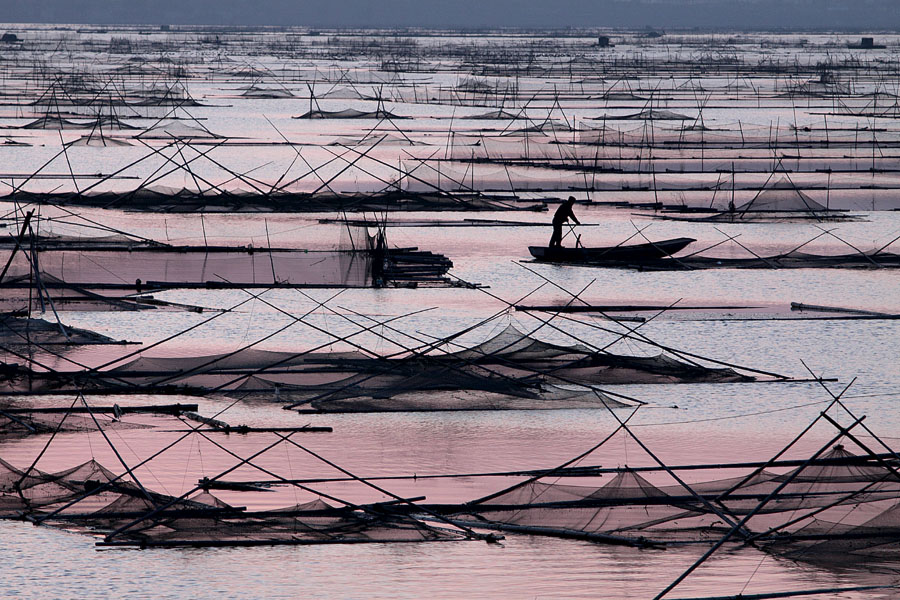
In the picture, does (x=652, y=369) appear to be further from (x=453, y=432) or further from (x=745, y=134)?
(x=745, y=134)

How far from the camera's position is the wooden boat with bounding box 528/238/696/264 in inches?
479

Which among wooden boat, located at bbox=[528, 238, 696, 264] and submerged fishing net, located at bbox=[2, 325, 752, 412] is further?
wooden boat, located at bbox=[528, 238, 696, 264]

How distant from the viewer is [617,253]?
12.2 m

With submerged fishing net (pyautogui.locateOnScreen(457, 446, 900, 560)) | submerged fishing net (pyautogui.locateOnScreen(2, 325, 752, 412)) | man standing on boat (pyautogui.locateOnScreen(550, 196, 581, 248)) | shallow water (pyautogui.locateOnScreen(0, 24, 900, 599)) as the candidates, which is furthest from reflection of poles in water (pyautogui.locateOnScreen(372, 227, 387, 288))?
submerged fishing net (pyautogui.locateOnScreen(457, 446, 900, 560))

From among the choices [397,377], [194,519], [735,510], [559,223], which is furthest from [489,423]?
[559,223]

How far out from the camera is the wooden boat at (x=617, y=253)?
12156 mm

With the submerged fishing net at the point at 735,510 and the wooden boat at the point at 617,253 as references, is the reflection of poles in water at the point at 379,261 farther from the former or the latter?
the submerged fishing net at the point at 735,510

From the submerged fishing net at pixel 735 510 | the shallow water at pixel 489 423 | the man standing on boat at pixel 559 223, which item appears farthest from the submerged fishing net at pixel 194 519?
the man standing on boat at pixel 559 223

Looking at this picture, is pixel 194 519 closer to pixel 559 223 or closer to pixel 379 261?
pixel 379 261

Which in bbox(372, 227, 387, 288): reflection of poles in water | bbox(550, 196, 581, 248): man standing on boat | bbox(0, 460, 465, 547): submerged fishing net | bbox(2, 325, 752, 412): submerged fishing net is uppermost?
bbox(550, 196, 581, 248): man standing on boat

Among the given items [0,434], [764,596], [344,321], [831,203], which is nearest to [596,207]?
[831,203]

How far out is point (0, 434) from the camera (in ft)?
22.4

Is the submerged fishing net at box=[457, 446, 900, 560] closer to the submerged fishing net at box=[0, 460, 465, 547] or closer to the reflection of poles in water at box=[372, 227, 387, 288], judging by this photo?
the submerged fishing net at box=[0, 460, 465, 547]

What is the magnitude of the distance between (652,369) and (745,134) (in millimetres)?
14925
